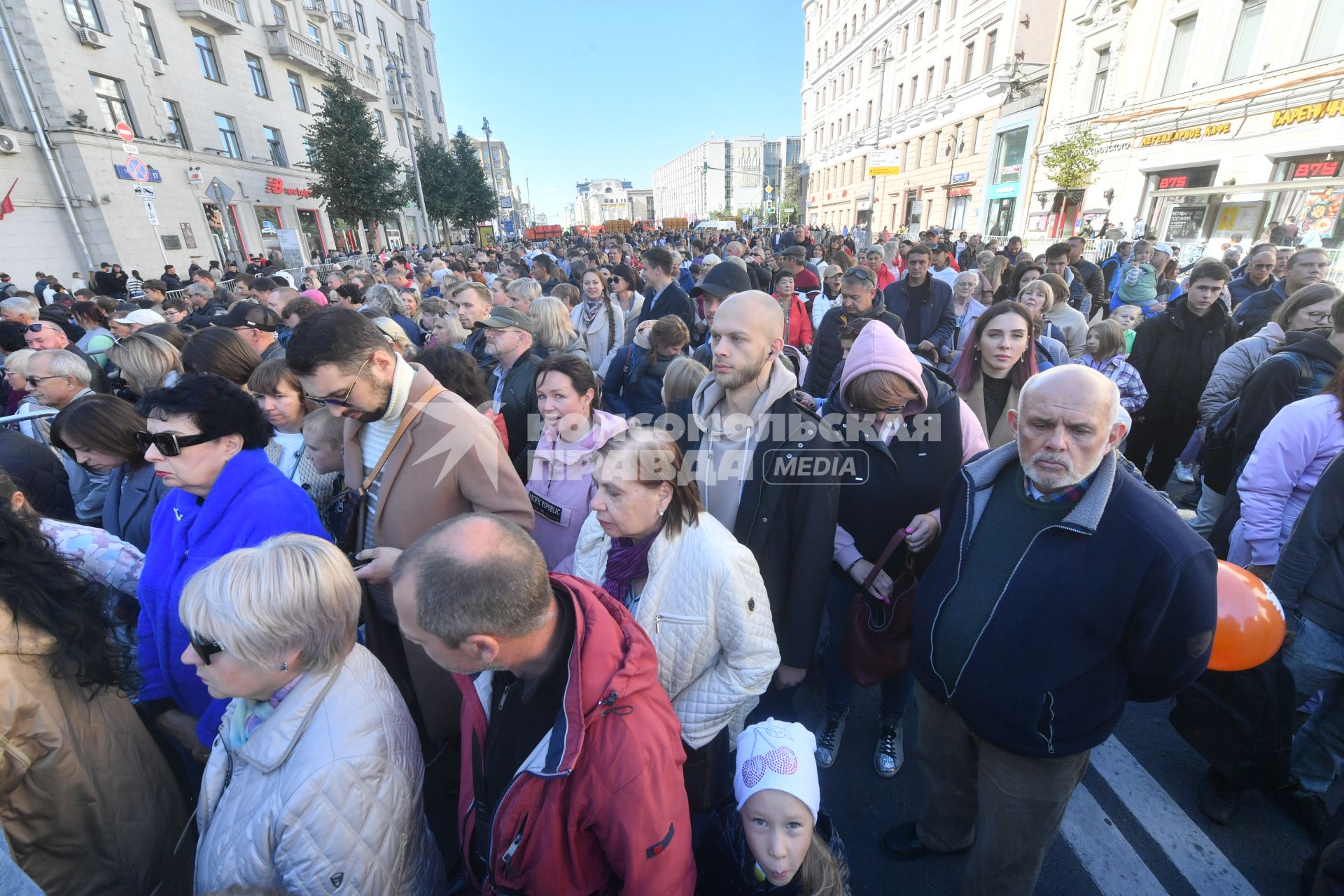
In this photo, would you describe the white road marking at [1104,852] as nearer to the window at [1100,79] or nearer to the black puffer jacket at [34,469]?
the black puffer jacket at [34,469]

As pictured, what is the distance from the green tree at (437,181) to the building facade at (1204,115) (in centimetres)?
2951

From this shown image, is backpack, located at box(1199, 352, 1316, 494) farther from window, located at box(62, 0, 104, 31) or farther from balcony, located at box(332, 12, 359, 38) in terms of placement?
balcony, located at box(332, 12, 359, 38)

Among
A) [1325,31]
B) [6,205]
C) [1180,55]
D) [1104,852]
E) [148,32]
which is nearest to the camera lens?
[1104,852]

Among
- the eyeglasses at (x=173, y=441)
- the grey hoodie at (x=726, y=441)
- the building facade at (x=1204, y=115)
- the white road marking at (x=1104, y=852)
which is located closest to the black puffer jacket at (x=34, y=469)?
the eyeglasses at (x=173, y=441)

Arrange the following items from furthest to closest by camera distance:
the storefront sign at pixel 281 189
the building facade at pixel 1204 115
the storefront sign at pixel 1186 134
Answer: the storefront sign at pixel 281 189 < the storefront sign at pixel 1186 134 < the building facade at pixel 1204 115

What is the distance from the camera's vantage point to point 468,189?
33031 millimetres

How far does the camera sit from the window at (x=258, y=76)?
23156 millimetres

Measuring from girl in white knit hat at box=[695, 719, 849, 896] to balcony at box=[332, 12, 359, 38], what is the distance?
40.6 metres

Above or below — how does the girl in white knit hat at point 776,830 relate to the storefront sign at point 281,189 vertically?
below

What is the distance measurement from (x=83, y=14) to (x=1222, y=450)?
2719 cm

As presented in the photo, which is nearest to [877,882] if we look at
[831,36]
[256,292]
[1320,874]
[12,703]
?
[1320,874]

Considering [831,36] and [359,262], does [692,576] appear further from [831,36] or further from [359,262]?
[831,36]

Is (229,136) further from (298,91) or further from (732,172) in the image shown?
(732,172)

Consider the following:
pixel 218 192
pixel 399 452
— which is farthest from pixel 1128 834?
pixel 218 192
